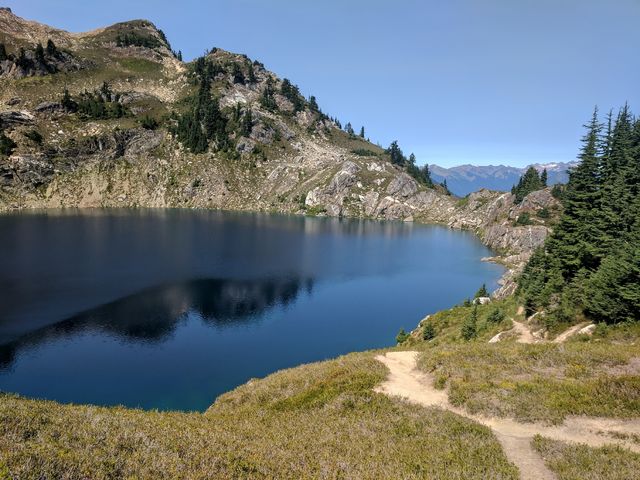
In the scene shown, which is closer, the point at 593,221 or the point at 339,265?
the point at 593,221

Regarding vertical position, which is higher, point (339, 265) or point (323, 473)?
point (323, 473)

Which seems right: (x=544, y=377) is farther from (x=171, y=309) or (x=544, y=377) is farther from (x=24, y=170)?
(x=24, y=170)

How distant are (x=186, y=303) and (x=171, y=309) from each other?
12.2 feet

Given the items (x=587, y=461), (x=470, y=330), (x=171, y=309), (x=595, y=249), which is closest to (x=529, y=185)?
(x=595, y=249)

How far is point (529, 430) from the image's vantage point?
1714 centimetres

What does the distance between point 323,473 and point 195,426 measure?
7.34 m

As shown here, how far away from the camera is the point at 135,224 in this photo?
500 ft

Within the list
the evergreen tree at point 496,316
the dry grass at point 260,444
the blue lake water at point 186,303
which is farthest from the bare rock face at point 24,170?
the dry grass at point 260,444

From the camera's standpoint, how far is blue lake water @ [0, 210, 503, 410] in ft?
157

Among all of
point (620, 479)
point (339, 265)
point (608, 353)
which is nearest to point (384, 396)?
point (620, 479)

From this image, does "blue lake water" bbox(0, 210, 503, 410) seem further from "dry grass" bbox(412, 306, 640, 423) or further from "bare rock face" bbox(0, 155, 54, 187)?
"bare rock face" bbox(0, 155, 54, 187)

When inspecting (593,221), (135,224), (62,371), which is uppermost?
(593,221)

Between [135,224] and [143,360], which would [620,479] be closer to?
[143,360]

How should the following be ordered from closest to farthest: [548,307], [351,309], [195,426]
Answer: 1. [195,426]
2. [548,307]
3. [351,309]
